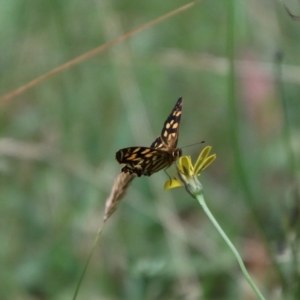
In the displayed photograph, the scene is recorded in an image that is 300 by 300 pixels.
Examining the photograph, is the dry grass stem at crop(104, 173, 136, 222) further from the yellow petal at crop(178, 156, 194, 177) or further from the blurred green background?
the blurred green background

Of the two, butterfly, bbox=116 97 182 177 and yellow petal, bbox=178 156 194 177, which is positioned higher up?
butterfly, bbox=116 97 182 177

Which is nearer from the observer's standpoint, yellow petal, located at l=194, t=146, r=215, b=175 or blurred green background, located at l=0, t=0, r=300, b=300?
yellow petal, located at l=194, t=146, r=215, b=175

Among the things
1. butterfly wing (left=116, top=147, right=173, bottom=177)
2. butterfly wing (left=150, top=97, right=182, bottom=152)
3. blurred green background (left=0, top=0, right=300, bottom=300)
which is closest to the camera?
butterfly wing (left=116, top=147, right=173, bottom=177)

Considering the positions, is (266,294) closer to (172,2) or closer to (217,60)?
(217,60)

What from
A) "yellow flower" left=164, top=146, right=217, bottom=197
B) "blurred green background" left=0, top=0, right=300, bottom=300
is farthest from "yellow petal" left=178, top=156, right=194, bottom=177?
"blurred green background" left=0, top=0, right=300, bottom=300

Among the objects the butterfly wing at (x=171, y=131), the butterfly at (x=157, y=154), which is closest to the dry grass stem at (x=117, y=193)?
the butterfly at (x=157, y=154)

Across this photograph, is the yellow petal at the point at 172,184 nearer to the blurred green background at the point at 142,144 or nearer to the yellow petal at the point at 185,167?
the yellow petal at the point at 185,167

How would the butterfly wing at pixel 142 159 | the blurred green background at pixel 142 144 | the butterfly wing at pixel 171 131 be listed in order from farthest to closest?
the blurred green background at pixel 142 144, the butterfly wing at pixel 171 131, the butterfly wing at pixel 142 159
